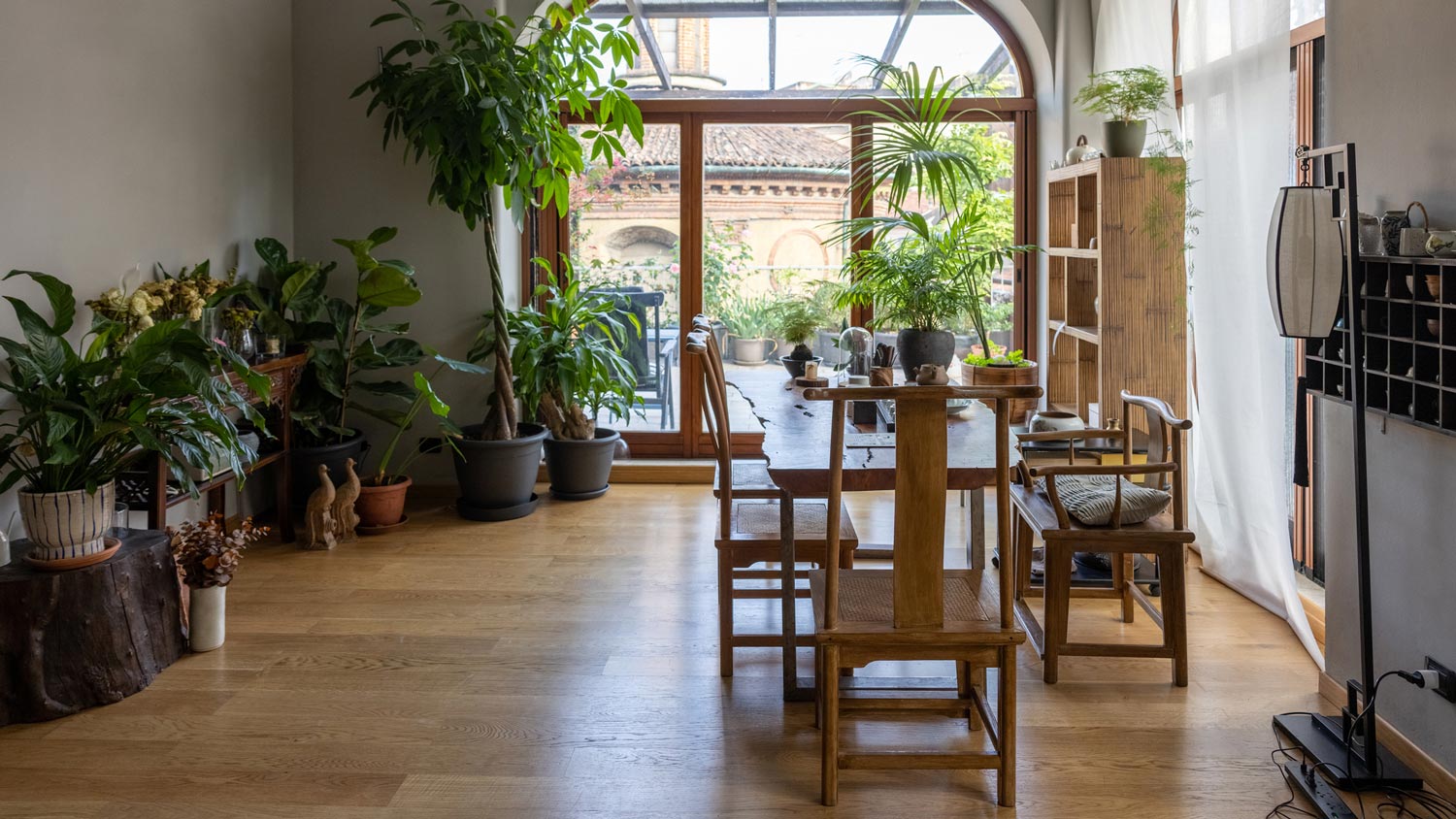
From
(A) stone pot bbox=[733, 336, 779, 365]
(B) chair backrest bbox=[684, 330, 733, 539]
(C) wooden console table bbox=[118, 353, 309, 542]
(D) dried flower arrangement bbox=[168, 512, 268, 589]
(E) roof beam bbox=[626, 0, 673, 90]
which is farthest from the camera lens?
(A) stone pot bbox=[733, 336, 779, 365]

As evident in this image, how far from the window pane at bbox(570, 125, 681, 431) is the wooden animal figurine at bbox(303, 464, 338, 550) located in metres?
1.94

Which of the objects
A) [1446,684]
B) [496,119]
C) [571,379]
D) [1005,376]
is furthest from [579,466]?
[1446,684]

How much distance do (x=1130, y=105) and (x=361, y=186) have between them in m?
3.63

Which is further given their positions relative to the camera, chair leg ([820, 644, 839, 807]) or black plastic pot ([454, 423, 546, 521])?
Result: black plastic pot ([454, 423, 546, 521])

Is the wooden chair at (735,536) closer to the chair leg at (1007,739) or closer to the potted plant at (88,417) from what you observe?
the chair leg at (1007,739)

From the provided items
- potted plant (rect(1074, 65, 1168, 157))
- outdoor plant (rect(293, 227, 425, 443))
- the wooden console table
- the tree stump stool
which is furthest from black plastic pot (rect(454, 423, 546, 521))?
potted plant (rect(1074, 65, 1168, 157))

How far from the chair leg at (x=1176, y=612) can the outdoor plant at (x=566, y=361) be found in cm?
307

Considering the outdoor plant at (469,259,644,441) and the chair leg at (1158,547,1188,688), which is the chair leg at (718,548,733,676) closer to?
the chair leg at (1158,547,1188,688)

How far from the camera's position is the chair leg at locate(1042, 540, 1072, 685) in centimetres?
339

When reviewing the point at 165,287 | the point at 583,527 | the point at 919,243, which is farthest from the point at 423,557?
the point at 919,243

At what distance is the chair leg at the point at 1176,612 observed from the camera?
3.34 metres

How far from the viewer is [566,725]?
10.3 ft

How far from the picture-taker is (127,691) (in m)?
3.36

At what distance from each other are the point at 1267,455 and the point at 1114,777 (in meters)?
1.58
